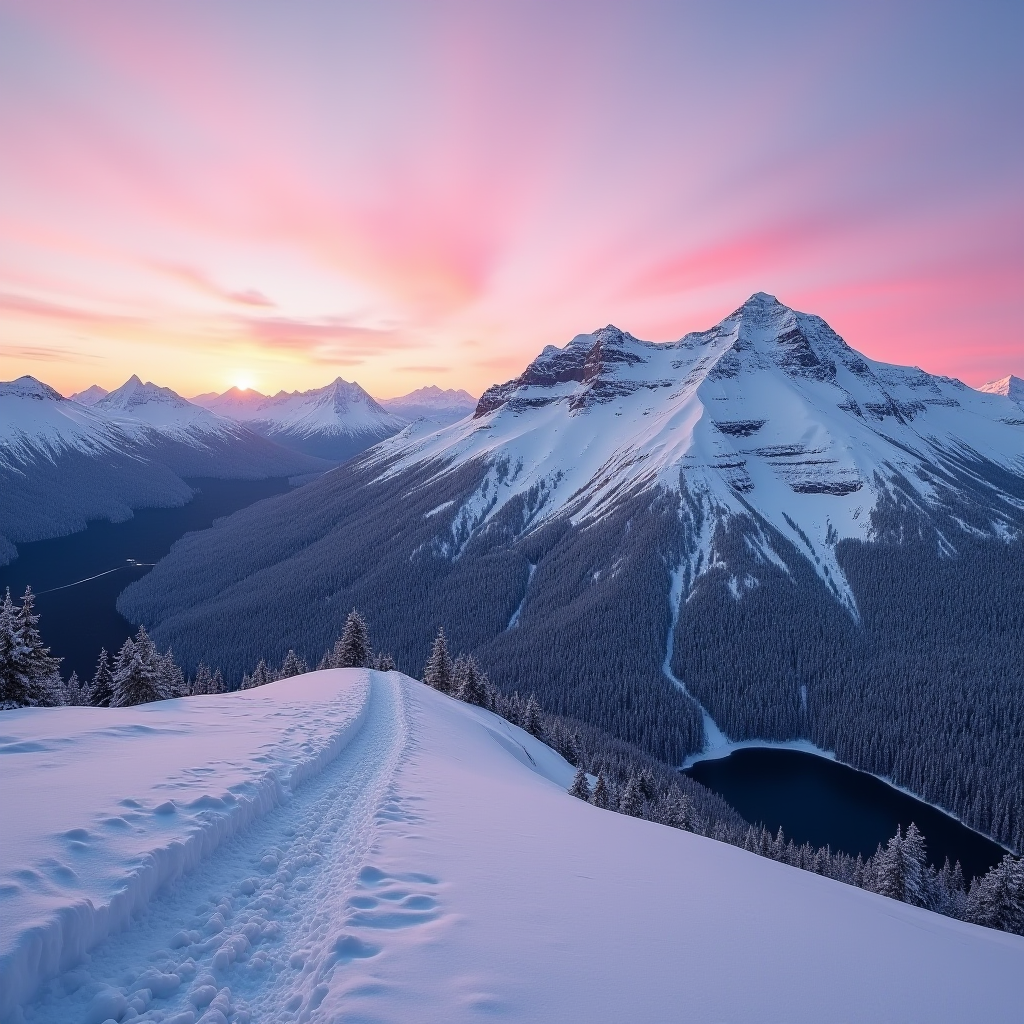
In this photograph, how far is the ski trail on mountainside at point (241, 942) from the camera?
5.66 meters

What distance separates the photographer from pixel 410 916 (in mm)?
7555

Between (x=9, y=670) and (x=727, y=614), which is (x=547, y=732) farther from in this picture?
(x=727, y=614)

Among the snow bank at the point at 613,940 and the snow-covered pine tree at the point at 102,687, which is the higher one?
the snow bank at the point at 613,940

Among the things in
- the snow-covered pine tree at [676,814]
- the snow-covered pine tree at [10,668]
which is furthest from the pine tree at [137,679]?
the snow-covered pine tree at [676,814]

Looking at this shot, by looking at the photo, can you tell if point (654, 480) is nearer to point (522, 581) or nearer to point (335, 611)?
point (522, 581)

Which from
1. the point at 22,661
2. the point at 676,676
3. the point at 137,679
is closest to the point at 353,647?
the point at 137,679

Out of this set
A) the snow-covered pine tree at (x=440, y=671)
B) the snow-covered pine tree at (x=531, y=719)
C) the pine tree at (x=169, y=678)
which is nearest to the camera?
the pine tree at (x=169, y=678)

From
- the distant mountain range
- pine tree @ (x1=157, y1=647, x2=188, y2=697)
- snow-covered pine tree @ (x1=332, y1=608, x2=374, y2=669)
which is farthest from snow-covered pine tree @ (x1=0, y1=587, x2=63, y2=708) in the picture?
the distant mountain range

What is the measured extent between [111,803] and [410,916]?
588 cm

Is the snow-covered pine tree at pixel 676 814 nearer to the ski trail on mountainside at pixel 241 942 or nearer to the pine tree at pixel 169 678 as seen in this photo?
the ski trail on mountainside at pixel 241 942

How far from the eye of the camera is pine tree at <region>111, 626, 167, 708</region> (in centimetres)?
3831

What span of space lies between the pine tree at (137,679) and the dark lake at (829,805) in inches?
3324

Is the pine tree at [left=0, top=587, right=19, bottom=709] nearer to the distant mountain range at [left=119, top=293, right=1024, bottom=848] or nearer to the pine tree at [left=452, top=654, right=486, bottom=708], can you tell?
the pine tree at [left=452, top=654, right=486, bottom=708]

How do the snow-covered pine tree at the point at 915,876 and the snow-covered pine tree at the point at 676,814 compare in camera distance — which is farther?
the snow-covered pine tree at the point at 676,814
